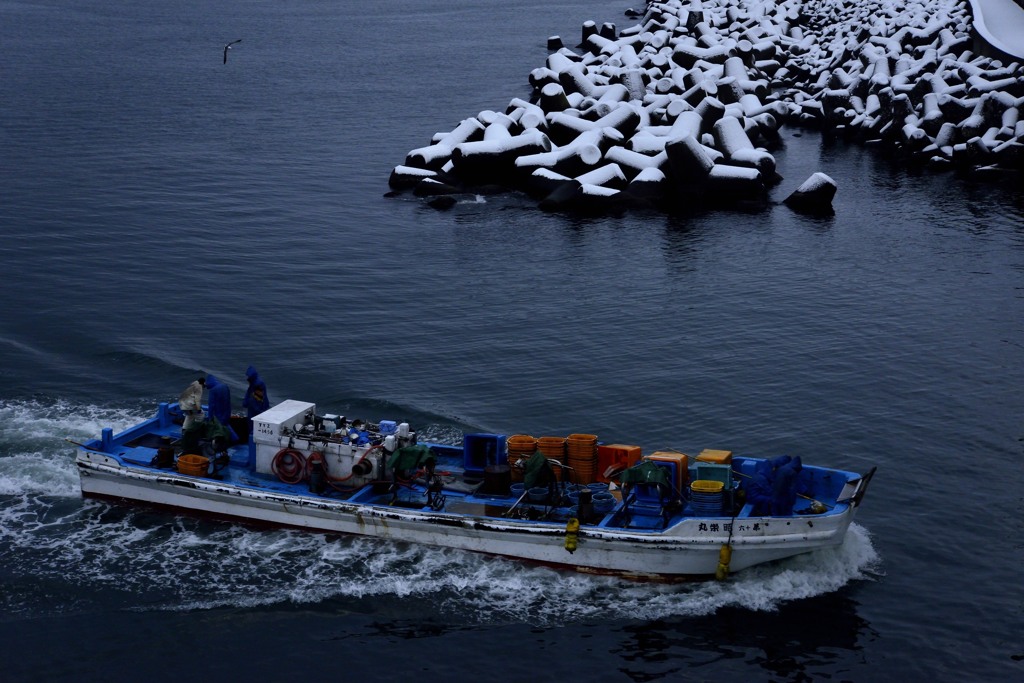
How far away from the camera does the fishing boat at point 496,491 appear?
2228 centimetres

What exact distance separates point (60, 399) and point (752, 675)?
2030 centimetres

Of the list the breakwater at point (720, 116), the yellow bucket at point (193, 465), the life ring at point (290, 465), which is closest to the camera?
the life ring at point (290, 465)

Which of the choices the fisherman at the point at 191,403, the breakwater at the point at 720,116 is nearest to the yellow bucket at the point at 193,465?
the fisherman at the point at 191,403

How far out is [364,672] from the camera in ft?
66.4

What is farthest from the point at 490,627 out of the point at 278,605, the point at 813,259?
the point at 813,259

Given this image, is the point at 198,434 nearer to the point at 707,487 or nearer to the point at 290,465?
the point at 290,465

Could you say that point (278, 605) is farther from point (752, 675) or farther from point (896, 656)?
point (896, 656)

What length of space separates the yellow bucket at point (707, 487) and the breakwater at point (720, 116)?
2915 cm

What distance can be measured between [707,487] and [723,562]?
1.57 meters

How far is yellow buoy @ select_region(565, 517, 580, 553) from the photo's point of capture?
2228 cm

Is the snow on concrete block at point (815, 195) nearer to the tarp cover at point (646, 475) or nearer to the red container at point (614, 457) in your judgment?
the red container at point (614, 457)

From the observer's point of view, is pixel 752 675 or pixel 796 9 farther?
pixel 796 9

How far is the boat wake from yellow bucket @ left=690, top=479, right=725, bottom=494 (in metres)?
1.72

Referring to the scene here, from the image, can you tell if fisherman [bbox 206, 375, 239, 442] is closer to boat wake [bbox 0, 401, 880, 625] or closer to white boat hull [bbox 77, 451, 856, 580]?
white boat hull [bbox 77, 451, 856, 580]
